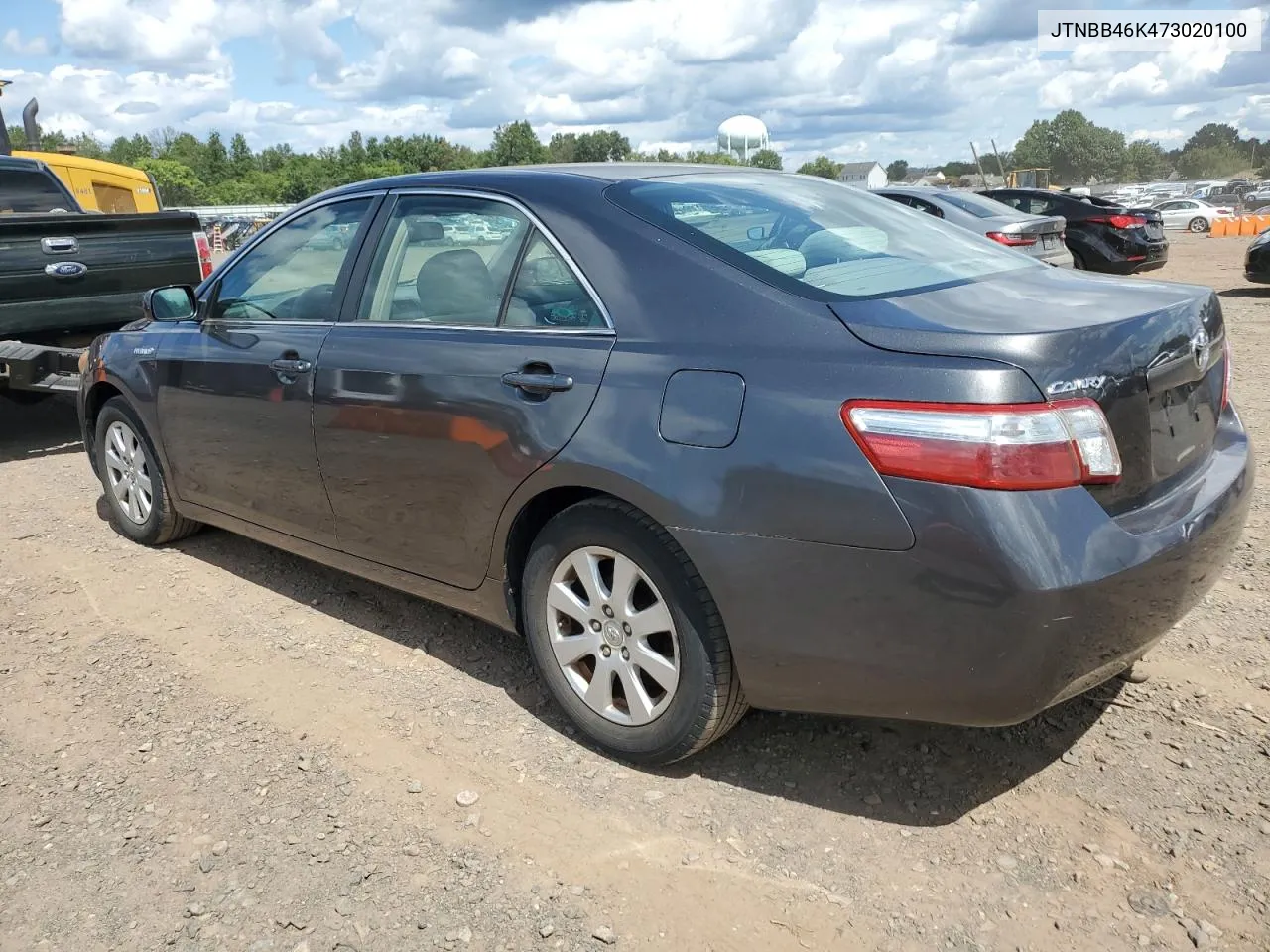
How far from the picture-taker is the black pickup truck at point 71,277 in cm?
682

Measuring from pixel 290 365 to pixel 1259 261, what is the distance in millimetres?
13730

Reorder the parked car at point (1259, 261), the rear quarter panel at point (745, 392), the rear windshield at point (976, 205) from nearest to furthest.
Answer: the rear quarter panel at point (745, 392), the rear windshield at point (976, 205), the parked car at point (1259, 261)

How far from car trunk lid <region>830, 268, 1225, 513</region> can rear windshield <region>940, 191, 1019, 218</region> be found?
9311 millimetres

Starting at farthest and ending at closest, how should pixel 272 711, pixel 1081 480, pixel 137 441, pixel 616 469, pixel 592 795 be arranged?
pixel 137 441, pixel 272 711, pixel 592 795, pixel 616 469, pixel 1081 480

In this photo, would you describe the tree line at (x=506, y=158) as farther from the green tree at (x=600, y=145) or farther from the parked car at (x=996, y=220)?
the parked car at (x=996, y=220)

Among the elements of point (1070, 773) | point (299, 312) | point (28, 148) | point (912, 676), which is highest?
point (28, 148)

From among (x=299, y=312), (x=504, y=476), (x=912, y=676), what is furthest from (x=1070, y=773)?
(x=299, y=312)

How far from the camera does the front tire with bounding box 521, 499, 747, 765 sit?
109 inches

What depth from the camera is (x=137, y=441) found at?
16.3 ft

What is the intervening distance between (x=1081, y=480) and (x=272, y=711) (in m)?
2.58

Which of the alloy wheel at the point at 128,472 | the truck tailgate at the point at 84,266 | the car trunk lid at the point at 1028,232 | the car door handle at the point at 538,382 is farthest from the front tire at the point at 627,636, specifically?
the car trunk lid at the point at 1028,232

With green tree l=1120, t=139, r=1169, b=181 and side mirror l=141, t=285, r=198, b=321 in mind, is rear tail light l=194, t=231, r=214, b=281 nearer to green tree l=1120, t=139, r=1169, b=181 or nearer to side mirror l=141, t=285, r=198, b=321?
side mirror l=141, t=285, r=198, b=321

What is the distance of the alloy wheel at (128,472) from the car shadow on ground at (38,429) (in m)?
2.53

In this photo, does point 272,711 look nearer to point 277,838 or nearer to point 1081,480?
point 277,838
